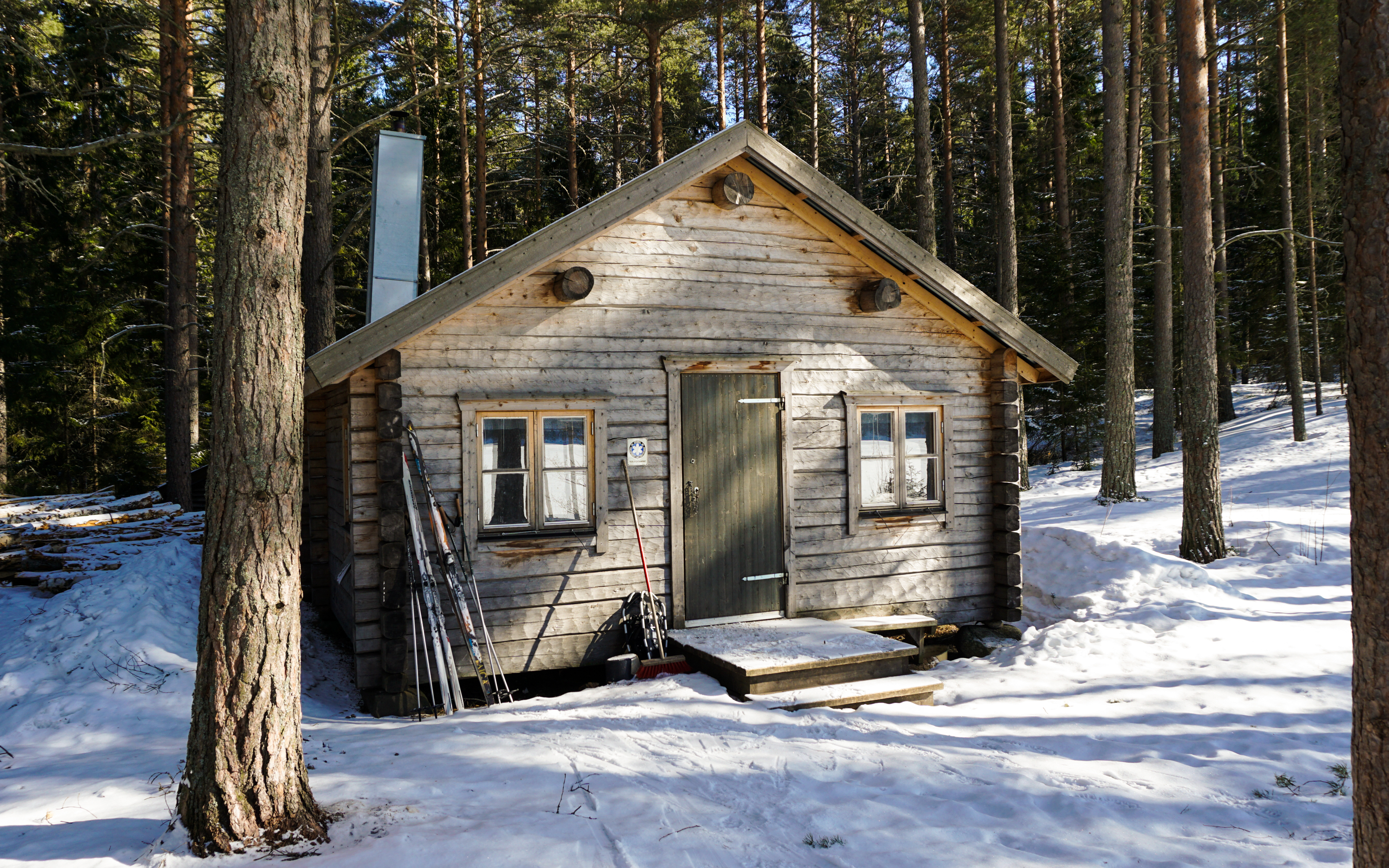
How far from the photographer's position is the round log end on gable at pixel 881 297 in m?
7.85

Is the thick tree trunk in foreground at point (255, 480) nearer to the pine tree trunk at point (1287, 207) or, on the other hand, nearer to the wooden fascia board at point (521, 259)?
the wooden fascia board at point (521, 259)

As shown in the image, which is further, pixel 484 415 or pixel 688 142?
pixel 688 142

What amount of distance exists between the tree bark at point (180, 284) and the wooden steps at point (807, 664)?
36.6ft

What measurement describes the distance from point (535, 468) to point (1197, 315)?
8239 mm

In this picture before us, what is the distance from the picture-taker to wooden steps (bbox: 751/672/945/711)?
597 centimetres

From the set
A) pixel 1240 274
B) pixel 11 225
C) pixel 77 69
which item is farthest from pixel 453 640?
pixel 1240 274

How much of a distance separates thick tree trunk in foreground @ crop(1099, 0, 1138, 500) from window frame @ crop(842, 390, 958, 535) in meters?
5.53

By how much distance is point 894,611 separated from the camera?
816cm

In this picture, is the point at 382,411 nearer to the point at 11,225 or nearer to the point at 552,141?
the point at 11,225

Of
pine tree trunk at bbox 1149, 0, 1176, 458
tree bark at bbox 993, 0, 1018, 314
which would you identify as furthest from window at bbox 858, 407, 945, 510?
pine tree trunk at bbox 1149, 0, 1176, 458

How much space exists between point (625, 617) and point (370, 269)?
507 cm

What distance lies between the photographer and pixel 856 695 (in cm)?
609

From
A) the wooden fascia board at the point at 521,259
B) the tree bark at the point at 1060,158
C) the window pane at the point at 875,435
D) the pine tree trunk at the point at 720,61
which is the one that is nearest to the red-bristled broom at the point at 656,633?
the wooden fascia board at the point at 521,259

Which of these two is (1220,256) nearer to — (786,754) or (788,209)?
(788,209)
